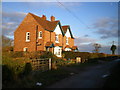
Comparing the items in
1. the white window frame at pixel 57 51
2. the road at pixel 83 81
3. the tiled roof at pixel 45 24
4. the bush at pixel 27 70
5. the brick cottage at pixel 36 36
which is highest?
the tiled roof at pixel 45 24

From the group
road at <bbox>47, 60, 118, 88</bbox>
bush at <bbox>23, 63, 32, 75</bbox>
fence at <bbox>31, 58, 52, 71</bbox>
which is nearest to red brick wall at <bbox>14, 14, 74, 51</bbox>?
fence at <bbox>31, 58, 52, 71</bbox>

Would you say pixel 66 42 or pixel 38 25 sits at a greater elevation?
pixel 38 25

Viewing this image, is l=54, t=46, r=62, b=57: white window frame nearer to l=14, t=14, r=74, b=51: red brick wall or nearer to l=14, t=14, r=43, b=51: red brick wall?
l=14, t=14, r=74, b=51: red brick wall

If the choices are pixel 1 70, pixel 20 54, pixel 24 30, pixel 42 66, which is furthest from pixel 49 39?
pixel 1 70

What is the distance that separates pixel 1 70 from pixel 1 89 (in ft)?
5.04

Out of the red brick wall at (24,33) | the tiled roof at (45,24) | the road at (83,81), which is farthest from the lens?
the tiled roof at (45,24)

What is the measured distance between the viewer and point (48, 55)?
2277 cm

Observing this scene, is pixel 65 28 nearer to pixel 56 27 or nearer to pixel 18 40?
pixel 56 27

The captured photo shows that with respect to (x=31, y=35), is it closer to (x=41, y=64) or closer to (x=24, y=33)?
(x=24, y=33)

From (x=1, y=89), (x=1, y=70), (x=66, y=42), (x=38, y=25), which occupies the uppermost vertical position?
(x=38, y=25)

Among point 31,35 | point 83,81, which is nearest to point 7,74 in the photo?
point 83,81

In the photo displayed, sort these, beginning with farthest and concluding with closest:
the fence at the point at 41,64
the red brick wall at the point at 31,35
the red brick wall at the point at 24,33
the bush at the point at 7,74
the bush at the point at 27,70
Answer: the red brick wall at the point at 24,33 < the red brick wall at the point at 31,35 < the fence at the point at 41,64 < the bush at the point at 27,70 < the bush at the point at 7,74

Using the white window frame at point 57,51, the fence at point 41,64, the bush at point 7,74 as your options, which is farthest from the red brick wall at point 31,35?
the bush at point 7,74

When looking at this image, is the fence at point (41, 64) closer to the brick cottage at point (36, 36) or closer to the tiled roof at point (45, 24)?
the brick cottage at point (36, 36)
